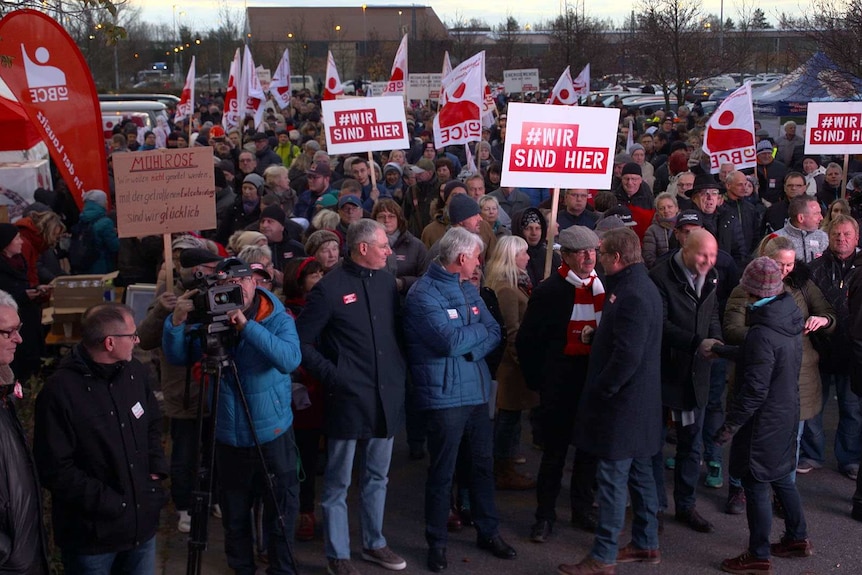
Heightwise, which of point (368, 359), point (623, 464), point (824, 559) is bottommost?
point (824, 559)

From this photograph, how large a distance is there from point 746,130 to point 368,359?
24.7ft

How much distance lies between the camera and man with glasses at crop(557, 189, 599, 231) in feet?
30.6

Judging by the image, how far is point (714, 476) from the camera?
6.88 meters

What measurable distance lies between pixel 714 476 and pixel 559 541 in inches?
55.6

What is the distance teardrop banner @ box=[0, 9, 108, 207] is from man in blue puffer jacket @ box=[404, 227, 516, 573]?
4.99 metres

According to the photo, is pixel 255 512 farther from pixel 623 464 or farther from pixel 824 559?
pixel 824 559

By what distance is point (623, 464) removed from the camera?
548cm

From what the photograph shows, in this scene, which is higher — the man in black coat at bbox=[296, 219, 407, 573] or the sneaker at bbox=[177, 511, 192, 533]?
the man in black coat at bbox=[296, 219, 407, 573]

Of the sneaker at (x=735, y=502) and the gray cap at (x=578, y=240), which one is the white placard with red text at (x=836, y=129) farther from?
the gray cap at (x=578, y=240)

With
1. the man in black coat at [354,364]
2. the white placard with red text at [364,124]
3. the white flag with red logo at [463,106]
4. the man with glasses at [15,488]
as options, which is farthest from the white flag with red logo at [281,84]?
the man with glasses at [15,488]

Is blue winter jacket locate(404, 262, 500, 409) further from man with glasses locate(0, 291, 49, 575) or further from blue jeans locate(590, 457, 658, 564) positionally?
man with glasses locate(0, 291, 49, 575)

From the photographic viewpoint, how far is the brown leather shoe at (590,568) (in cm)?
551

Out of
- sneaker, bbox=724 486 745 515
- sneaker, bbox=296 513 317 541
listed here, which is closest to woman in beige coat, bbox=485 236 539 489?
sneaker, bbox=724 486 745 515

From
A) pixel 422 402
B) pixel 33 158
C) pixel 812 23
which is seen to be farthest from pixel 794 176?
pixel 812 23
